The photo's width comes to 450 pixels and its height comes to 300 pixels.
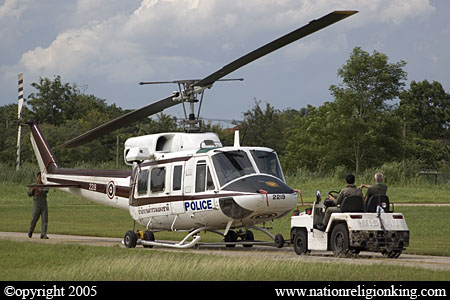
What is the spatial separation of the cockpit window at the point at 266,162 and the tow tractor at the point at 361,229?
207cm

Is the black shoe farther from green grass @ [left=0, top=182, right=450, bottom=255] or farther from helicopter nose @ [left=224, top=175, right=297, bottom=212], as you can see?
green grass @ [left=0, top=182, right=450, bottom=255]

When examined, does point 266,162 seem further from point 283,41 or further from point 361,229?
point 283,41

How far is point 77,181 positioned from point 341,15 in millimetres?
13480

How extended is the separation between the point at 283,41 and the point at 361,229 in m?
4.38

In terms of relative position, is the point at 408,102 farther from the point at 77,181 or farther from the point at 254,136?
the point at 77,181

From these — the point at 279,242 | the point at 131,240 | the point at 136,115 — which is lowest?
the point at 131,240

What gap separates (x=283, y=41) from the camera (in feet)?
53.2

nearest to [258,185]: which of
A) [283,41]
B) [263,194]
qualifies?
Answer: [263,194]

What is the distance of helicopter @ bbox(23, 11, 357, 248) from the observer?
61.9 ft

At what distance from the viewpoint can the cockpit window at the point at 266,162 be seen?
769 inches

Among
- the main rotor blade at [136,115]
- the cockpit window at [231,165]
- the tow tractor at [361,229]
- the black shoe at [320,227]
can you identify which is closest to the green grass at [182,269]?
the tow tractor at [361,229]

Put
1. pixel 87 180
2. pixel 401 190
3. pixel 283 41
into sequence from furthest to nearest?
pixel 401 190, pixel 87 180, pixel 283 41

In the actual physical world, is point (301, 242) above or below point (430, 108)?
below

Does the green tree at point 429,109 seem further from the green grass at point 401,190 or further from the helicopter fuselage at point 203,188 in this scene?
the helicopter fuselage at point 203,188
